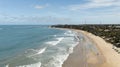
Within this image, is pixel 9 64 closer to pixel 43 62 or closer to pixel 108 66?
pixel 43 62

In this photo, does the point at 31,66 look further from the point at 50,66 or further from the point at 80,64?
the point at 80,64

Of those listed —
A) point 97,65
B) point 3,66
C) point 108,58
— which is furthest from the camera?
point 108,58

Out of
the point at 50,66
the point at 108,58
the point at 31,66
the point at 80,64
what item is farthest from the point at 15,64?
the point at 108,58

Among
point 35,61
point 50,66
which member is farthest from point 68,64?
point 35,61

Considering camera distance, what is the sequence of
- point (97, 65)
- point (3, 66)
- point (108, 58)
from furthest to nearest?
point (108, 58), point (97, 65), point (3, 66)

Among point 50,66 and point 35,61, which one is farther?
point 35,61

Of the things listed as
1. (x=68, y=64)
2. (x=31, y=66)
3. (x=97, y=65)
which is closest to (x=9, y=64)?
(x=31, y=66)

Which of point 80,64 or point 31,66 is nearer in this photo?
point 31,66

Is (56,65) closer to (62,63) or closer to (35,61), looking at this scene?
(62,63)
